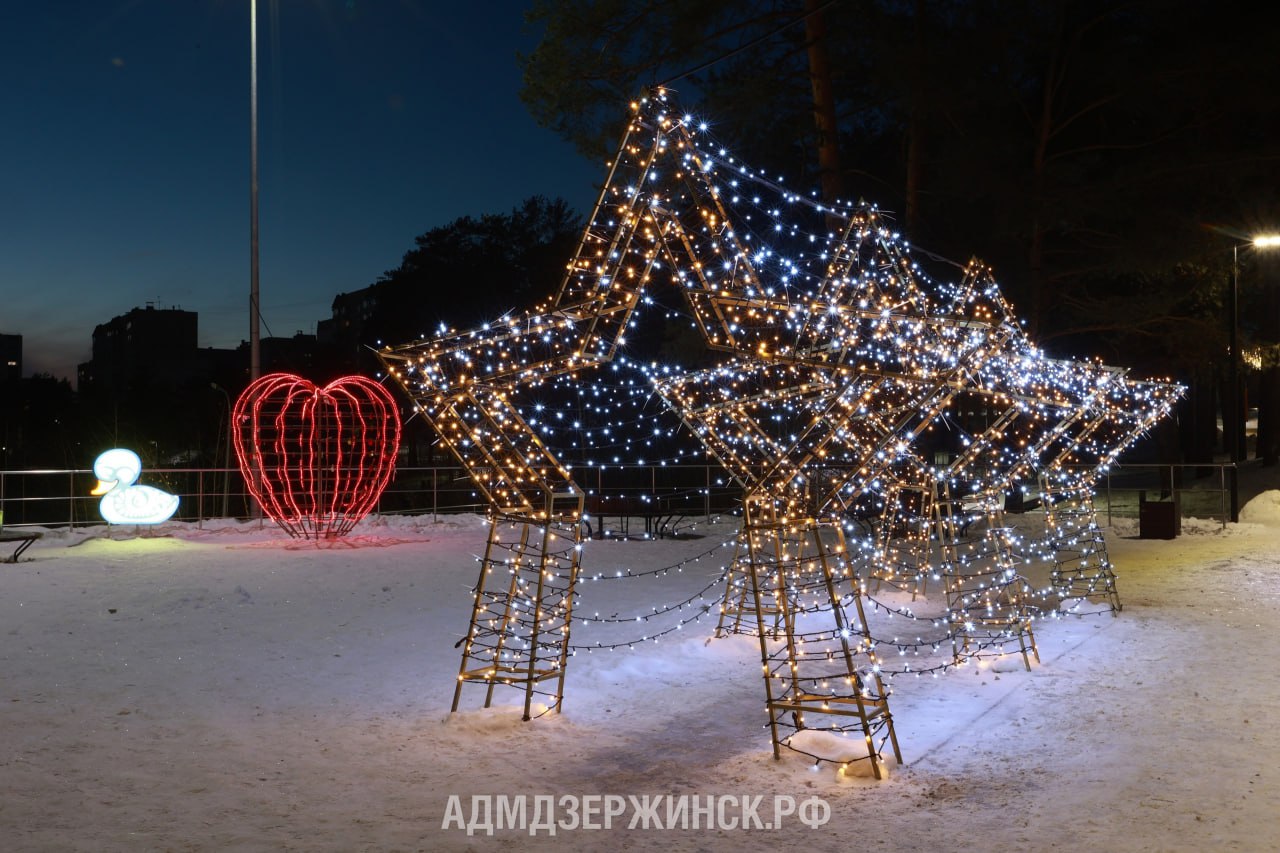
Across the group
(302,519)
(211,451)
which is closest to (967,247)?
(302,519)

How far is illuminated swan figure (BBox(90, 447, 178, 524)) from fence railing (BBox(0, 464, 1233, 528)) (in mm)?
320

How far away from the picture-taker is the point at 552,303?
632cm

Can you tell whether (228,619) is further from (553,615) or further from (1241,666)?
(1241,666)

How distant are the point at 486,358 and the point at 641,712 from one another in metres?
2.36

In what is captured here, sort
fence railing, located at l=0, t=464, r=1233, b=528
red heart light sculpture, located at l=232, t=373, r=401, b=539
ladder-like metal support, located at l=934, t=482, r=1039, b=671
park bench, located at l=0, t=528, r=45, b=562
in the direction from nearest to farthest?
ladder-like metal support, located at l=934, t=482, r=1039, b=671 → park bench, located at l=0, t=528, r=45, b=562 → red heart light sculpture, located at l=232, t=373, r=401, b=539 → fence railing, located at l=0, t=464, r=1233, b=528

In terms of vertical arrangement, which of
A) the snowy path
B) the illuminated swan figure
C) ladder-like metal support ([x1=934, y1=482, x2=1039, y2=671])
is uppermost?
the illuminated swan figure

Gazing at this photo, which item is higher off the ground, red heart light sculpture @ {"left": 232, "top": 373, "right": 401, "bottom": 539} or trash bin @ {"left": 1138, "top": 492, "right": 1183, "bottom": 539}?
red heart light sculpture @ {"left": 232, "top": 373, "right": 401, "bottom": 539}

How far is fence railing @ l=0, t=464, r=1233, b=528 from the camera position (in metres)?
17.1

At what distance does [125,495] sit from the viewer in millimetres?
15414

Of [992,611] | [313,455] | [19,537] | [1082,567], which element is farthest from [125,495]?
[1082,567]

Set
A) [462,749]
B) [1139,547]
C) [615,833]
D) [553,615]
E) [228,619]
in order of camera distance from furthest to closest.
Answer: [1139,547] → [228,619] → [553,615] → [462,749] → [615,833]

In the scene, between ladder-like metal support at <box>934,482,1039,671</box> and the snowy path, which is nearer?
the snowy path

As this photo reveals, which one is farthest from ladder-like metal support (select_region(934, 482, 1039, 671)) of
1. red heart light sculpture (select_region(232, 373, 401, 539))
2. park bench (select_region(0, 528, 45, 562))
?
park bench (select_region(0, 528, 45, 562))

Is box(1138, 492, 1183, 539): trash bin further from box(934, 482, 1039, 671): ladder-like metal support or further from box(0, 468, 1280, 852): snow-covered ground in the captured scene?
box(934, 482, 1039, 671): ladder-like metal support
